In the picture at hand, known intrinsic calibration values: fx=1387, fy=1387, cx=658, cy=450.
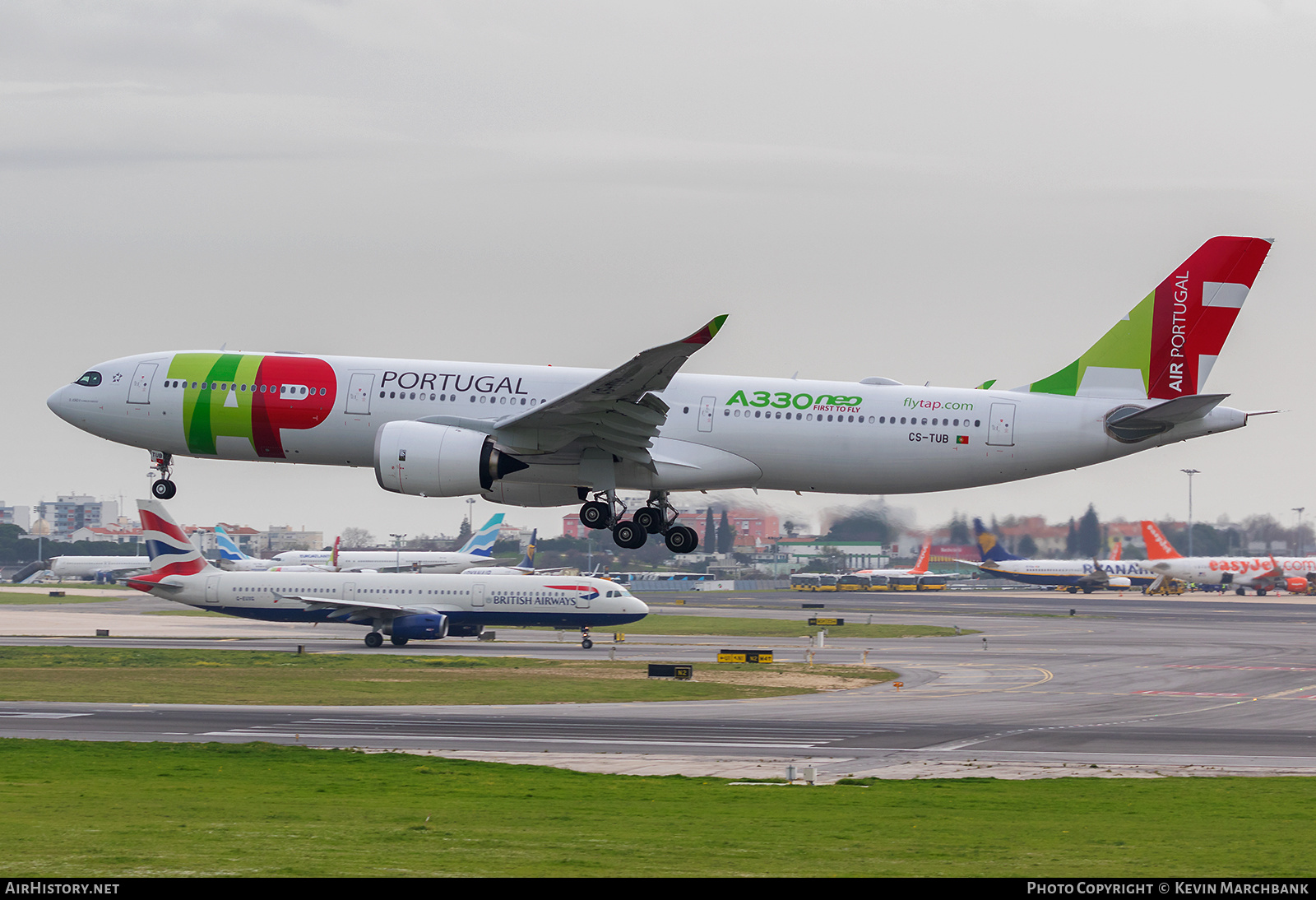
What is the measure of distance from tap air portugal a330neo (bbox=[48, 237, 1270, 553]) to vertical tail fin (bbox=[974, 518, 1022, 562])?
12711 cm

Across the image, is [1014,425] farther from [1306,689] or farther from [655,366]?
[1306,689]

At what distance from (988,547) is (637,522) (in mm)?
146762

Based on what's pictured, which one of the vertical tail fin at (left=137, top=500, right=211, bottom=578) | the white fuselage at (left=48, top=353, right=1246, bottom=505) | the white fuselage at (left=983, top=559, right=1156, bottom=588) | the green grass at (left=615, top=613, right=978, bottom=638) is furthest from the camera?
the white fuselage at (left=983, top=559, right=1156, bottom=588)

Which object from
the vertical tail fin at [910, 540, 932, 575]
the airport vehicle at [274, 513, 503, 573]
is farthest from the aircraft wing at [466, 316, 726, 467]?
the vertical tail fin at [910, 540, 932, 575]

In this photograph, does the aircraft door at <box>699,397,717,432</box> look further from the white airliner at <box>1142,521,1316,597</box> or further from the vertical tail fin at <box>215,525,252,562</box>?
the white airliner at <box>1142,521,1316,597</box>

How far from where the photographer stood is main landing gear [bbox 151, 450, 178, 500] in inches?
1786

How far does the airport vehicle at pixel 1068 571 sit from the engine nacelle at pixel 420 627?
104298mm

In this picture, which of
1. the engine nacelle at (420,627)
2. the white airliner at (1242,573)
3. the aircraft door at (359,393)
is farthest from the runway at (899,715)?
the white airliner at (1242,573)

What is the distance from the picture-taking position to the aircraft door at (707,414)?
1671 inches

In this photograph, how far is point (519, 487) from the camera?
145 feet

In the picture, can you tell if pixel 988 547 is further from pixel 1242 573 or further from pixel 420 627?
pixel 420 627

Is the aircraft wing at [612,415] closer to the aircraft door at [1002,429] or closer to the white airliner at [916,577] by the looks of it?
the aircraft door at [1002,429]

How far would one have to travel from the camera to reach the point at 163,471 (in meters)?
45.6

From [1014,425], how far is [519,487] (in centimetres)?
1555
